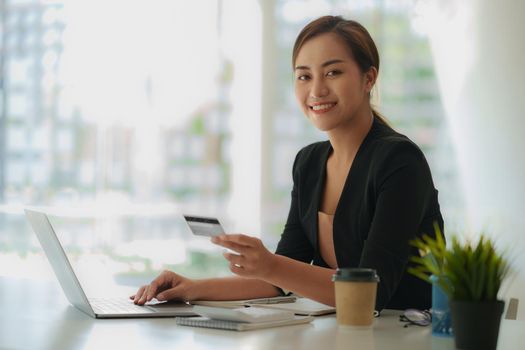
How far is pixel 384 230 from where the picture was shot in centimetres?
181

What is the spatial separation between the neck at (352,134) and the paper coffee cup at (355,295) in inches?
30.3

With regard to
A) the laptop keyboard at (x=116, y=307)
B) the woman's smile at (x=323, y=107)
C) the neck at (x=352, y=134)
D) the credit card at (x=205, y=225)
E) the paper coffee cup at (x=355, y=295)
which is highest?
the woman's smile at (x=323, y=107)

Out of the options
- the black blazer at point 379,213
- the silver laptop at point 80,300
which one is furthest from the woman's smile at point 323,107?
the silver laptop at point 80,300

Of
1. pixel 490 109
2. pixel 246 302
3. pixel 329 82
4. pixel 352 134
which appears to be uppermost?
pixel 490 109

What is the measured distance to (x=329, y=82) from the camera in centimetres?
209

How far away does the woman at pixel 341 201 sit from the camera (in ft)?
5.72

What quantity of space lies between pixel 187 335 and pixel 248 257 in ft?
0.91

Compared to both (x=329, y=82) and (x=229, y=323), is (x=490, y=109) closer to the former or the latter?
(x=329, y=82)

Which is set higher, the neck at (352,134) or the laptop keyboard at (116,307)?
the neck at (352,134)

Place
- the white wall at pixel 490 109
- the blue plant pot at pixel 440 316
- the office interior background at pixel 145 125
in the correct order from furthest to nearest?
1. the office interior background at pixel 145 125
2. the white wall at pixel 490 109
3. the blue plant pot at pixel 440 316

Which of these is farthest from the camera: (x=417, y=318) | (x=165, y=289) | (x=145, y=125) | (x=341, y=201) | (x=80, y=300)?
(x=145, y=125)

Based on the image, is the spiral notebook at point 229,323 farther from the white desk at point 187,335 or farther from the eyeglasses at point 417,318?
the eyeglasses at point 417,318

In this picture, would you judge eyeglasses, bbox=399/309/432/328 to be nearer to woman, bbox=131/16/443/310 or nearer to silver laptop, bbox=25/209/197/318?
woman, bbox=131/16/443/310

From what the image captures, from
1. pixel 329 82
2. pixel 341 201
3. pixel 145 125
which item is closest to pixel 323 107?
pixel 329 82
